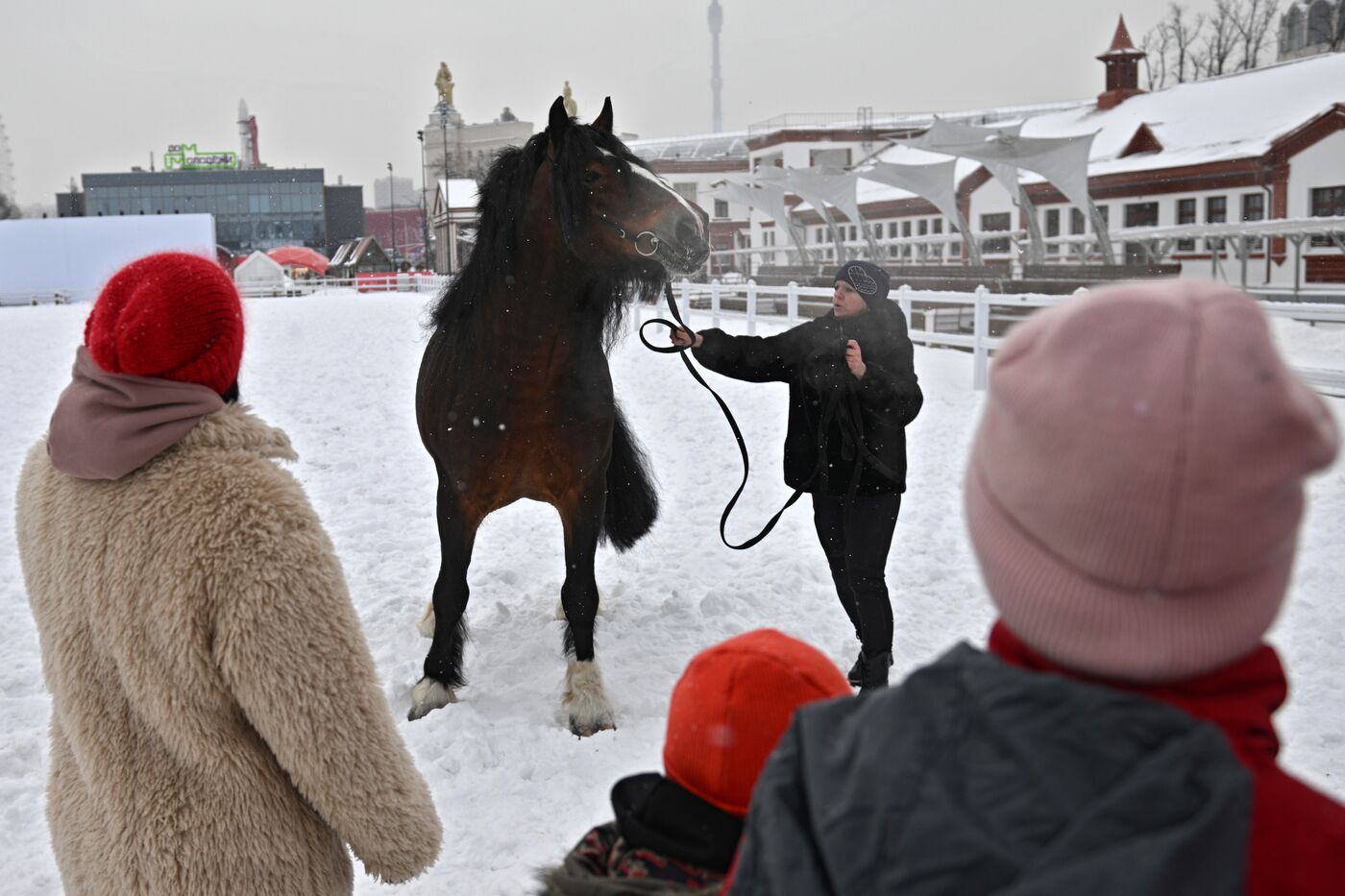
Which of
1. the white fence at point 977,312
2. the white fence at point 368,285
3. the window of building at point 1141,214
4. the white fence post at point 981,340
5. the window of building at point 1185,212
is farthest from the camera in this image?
the white fence at point 368,285

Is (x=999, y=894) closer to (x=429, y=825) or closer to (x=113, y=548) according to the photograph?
(x=429, y=825)

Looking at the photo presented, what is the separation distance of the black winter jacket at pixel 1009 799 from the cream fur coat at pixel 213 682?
45.8 inches

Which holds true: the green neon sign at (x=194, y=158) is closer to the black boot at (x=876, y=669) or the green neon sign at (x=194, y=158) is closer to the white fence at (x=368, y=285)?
the white fence at (x=368, y=285)

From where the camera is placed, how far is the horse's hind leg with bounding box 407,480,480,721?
482cm

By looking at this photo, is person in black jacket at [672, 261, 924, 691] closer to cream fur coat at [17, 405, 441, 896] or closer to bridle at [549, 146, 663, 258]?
bridle at [549, 146, 663, 258]

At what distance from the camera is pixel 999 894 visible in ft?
3.02

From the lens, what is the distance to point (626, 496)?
6070mm

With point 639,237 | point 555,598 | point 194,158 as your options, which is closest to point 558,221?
point 639,237

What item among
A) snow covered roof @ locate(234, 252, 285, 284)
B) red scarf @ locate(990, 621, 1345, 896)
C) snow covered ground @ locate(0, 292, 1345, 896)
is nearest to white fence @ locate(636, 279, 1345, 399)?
red scarf @ locate(990, 621, 1345, 896)

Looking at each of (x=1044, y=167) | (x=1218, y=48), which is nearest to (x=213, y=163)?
(x=1218, y=48)

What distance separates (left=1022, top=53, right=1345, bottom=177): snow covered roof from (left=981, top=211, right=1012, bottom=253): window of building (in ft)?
12.3

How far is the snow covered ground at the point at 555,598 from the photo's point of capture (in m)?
4.02

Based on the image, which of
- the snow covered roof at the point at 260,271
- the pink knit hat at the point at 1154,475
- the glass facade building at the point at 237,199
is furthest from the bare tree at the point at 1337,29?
the glass facade building at the point at 237,199

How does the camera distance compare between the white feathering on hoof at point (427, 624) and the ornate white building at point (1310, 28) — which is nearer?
the white feathering on hoof at point (427, 624)
